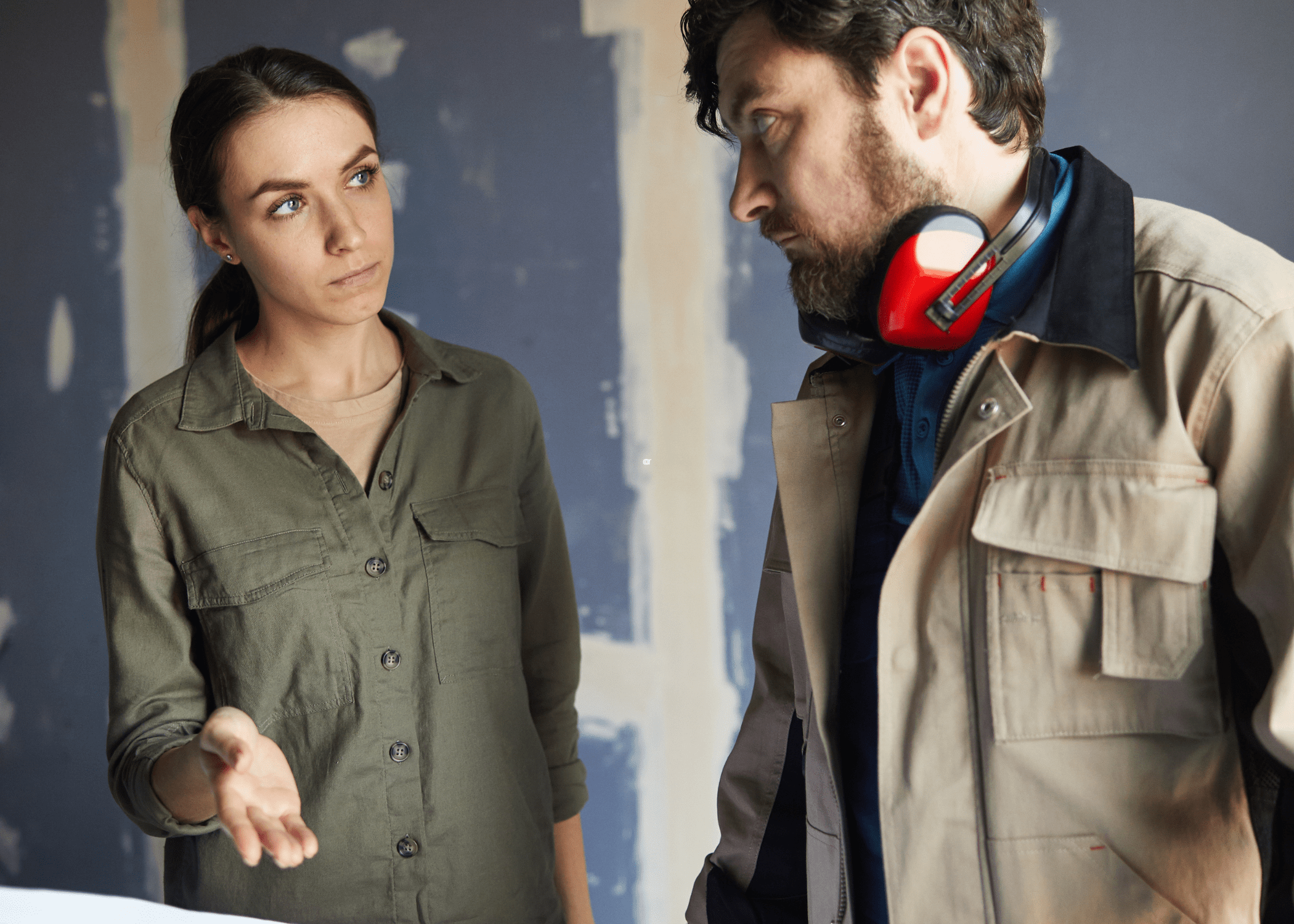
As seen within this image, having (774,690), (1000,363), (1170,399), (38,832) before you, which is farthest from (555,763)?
(38,832)

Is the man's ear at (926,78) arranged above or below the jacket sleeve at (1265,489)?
above

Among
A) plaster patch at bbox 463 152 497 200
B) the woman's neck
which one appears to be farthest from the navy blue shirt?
plaster patch at bbox 463 152 497 200

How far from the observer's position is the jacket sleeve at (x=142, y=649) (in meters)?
1.22

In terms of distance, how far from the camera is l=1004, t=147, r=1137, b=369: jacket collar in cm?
83

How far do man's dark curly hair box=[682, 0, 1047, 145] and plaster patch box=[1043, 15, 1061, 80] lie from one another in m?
0.81

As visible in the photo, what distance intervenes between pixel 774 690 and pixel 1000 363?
56cm

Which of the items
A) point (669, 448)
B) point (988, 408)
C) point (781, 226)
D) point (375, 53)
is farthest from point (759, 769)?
point (375, 53)

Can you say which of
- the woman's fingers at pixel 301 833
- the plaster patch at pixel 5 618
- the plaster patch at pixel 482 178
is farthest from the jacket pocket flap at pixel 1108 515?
the plaster patch at pixel 5 618

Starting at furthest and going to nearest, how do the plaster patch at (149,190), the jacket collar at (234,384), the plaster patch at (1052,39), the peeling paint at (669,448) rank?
1. the plaster patch at (149,190)
2. the peeling paint at (669,448)
3. the plaster patch at (1052,39)
4. the jacket collar at (234,384)

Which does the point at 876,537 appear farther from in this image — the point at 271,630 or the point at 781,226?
the point at 271,630

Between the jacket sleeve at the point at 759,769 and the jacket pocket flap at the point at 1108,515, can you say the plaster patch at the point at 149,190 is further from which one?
the jacket pocket flap at the point at 1108,515

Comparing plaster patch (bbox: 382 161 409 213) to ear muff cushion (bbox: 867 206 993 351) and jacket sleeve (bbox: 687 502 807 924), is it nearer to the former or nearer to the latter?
jacket sleeve (bbox: 687 502 807 924)

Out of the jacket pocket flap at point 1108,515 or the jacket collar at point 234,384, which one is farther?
the jacket collar at point 234,384

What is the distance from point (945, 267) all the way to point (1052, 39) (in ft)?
3.83
